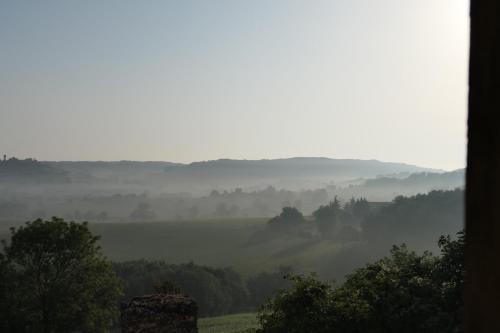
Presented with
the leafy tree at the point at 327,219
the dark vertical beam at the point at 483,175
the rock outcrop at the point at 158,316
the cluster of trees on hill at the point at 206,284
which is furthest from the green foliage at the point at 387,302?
the leafy tree at the point at 327,219

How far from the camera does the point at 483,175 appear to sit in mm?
928

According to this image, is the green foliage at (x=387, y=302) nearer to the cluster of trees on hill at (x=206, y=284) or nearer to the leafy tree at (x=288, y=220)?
the cluster of trees on hill at (x=206, y=284)

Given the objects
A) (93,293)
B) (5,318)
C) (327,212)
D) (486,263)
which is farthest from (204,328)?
(327,212)

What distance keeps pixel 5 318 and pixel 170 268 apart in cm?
5997

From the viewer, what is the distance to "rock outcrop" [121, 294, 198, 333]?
1841cm

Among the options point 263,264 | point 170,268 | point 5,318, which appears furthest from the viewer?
point 263,264

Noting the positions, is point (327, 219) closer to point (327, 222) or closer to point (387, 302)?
point (327, 222)

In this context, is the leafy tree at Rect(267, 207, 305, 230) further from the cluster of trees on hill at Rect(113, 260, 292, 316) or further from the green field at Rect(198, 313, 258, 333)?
the green field at Rect(198, 313, 258, 333)

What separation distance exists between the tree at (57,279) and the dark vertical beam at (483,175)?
127 ft

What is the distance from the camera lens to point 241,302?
309 feet

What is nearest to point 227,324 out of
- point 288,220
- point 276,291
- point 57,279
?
point 57,279

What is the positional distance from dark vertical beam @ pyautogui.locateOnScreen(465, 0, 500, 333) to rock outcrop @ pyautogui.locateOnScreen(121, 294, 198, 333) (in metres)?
18.6

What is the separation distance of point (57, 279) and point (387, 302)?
2598 centimetres

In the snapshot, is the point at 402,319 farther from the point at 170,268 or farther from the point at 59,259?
the point at 170,268
